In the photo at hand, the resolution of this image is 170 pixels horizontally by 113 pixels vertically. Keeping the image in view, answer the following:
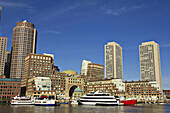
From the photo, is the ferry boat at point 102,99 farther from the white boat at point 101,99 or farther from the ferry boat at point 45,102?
the ferry boat at point 45,102

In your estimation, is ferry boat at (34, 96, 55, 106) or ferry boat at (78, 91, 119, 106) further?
ferry boat at (34, 96, 55, 106)

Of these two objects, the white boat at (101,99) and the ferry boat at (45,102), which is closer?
the white boat at (101,99)

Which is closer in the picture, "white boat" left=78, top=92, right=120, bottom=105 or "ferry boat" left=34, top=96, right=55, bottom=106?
"white boat" left=78, top=92, right=120, bottom=105

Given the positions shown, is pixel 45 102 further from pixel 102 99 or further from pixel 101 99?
pixel 102 99

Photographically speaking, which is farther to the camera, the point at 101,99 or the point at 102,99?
the point at 101,99

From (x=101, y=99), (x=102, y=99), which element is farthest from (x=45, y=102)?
(x=102, y=99)

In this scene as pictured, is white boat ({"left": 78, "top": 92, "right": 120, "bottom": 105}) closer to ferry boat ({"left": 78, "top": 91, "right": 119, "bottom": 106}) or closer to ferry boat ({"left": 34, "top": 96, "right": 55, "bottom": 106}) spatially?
ferry boat ({"left": 78, "top": 91, "right": 119, "bottom": 106})

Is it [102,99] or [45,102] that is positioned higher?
[102,99]

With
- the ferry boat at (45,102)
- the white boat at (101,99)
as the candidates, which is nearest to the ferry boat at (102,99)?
the white boat at (101,99)

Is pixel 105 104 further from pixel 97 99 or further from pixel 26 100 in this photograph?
pixel 26 100

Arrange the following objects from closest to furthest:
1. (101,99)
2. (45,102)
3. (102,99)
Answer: (102,99) → (101,99) → (45,102)

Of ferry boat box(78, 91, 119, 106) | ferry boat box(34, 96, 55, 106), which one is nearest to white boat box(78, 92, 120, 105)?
ferry boat box(78, 91, 119, 106)

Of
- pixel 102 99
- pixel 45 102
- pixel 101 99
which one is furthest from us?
pixel 45 102

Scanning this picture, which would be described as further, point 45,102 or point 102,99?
point 45,102
